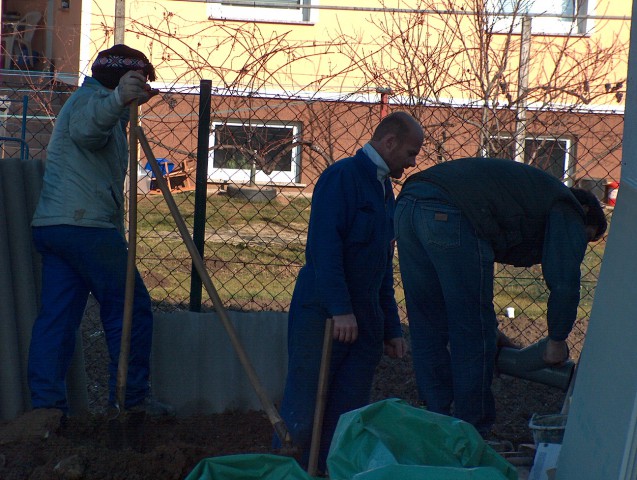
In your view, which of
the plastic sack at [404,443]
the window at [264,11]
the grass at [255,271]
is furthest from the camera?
the window at [264,11]

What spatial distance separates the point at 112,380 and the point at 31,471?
0.76m

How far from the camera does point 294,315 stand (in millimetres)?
3496

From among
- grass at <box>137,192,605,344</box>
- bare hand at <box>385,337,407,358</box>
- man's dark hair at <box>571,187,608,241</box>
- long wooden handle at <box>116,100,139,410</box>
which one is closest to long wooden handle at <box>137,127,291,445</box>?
long wooden handle at <box>116,100,139,410</box>

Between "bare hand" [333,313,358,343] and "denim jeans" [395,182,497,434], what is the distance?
440 mm

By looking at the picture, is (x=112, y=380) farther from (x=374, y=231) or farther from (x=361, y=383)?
(x=374, y=231)

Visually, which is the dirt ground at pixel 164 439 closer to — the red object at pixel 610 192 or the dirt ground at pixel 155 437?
the dirt ground at pixel 155 437

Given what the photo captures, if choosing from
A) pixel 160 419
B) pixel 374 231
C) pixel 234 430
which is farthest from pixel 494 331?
pixel 160 419

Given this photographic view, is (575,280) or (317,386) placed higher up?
(575,280)

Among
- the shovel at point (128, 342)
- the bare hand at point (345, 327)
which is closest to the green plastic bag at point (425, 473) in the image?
the bare hand at point (345, 327)

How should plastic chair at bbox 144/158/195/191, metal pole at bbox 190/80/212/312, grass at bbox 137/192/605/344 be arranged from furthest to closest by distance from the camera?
plastic chair at bbox 144/158/195/191
grass at bbox 137/192/605/344
metal pole at bbox 190/80/212/312

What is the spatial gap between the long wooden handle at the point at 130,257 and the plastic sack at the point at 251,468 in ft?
4.42

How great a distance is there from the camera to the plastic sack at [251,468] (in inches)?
88.4

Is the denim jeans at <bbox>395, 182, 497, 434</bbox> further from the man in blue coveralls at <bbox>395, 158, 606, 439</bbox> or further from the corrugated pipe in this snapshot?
the corrugated pipe

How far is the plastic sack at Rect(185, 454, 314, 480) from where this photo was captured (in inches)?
88.4
